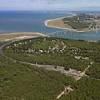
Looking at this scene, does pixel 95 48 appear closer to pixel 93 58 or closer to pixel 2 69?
pixel 93 58

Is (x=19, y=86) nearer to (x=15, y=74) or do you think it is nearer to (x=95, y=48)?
(x=15, y=74)

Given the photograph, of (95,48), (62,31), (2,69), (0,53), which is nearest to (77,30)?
(62,31)

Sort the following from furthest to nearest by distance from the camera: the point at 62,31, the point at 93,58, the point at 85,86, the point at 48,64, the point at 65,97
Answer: the point at 62,31 → the point at 93,58 → the point at 48,64 → the point at 85,86 → the point at 65,97

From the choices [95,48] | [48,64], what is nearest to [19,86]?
[48,64]

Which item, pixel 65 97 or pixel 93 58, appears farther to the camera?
pixel 93 58

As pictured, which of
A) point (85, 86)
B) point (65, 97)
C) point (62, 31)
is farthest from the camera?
point (62, 31)

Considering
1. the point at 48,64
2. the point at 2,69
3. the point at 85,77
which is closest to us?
the point at 85,77
